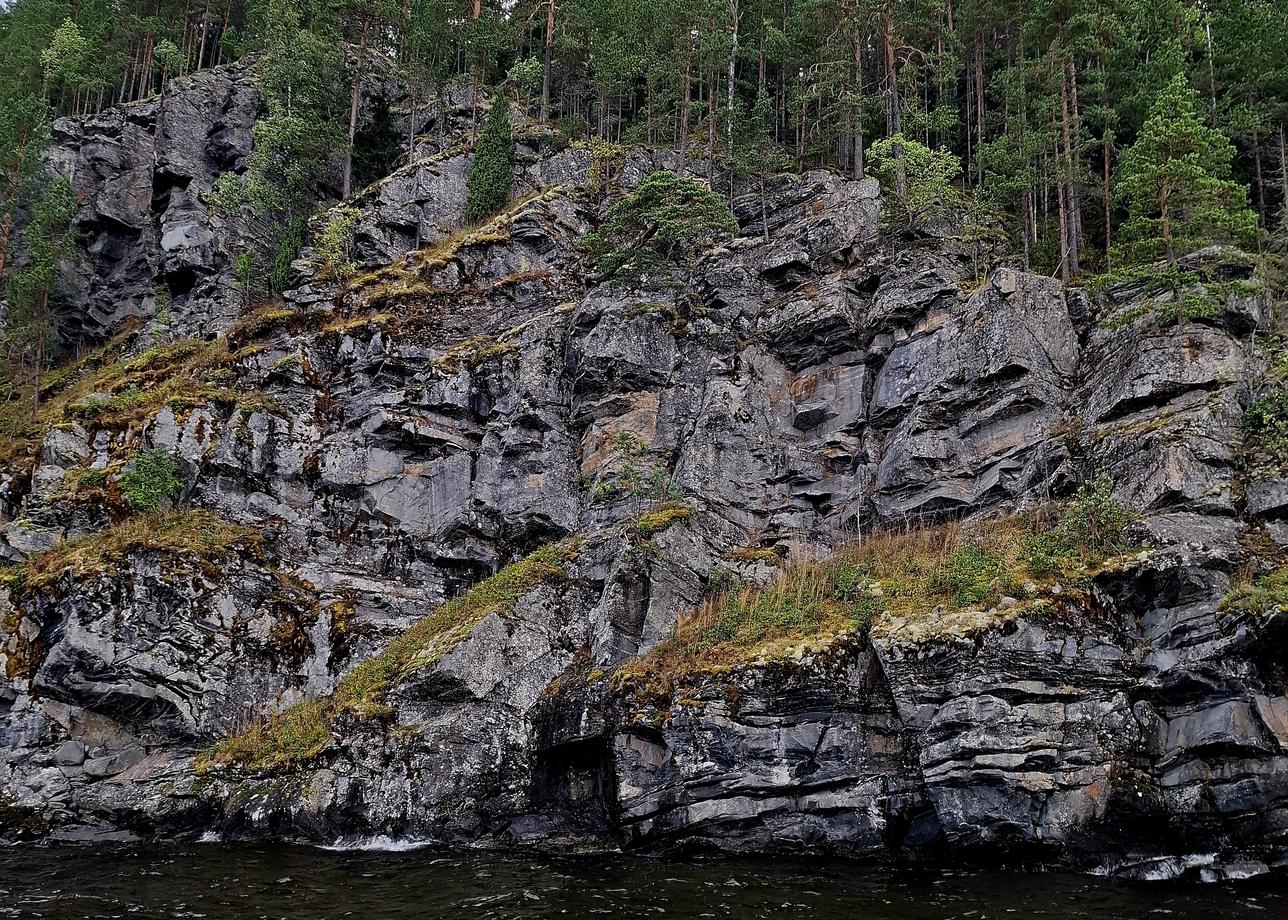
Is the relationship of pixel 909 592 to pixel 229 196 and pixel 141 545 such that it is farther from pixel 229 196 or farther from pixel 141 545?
pixel 229 196

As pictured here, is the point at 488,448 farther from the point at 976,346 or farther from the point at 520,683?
the point at 976,346

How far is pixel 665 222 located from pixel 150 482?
2168 cm

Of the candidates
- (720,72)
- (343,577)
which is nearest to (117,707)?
(343,577)

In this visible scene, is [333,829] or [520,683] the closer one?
[333,829]

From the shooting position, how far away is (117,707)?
22.1 m

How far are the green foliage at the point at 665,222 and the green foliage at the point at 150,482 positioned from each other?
17919 millimetres

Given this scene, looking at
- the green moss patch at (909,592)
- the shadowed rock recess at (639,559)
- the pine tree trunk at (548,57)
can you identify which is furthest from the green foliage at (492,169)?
the green moss patch at (909,592)

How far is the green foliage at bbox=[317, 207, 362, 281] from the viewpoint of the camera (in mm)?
36812

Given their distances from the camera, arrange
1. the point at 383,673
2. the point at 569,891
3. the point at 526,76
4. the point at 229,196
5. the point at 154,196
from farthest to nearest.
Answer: the point at 154,196, the point at 526,76, the point at 229,196, the point at 383,673, the point at 569,891

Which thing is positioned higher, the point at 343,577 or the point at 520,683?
the point at 343,577

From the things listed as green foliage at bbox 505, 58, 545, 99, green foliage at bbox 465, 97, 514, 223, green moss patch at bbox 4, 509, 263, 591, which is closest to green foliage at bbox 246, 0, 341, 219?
green foliage at bbox 465, 97, 514, 223

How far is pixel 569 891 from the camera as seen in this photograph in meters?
14.1

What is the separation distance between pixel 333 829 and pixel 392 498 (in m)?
12.8

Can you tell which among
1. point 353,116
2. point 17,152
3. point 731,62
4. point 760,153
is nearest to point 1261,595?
point 760,153
